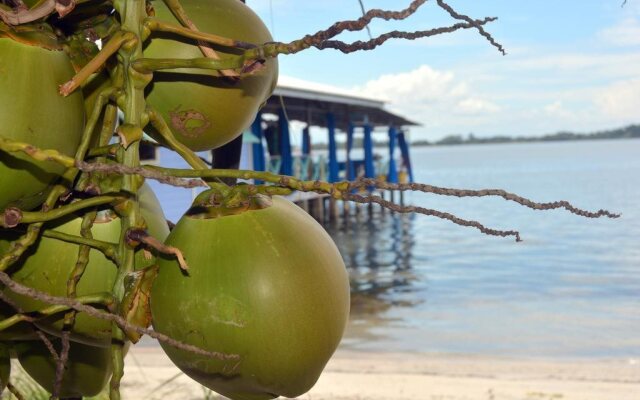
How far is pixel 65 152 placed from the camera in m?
0.79

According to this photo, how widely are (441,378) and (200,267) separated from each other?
31.1 feet

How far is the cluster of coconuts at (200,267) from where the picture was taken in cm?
76

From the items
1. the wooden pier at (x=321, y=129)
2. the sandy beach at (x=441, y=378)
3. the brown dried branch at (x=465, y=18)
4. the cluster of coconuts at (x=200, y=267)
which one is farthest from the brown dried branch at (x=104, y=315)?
the wooden pier at (x=321, y=129)

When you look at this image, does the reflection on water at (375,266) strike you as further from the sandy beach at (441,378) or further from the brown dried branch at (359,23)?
the brown dried branch at (359,23)

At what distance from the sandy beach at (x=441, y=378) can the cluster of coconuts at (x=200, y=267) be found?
20.0 ft

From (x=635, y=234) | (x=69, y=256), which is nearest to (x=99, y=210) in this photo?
(x=69, y=256)

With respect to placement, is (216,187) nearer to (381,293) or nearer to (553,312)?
(553,312)

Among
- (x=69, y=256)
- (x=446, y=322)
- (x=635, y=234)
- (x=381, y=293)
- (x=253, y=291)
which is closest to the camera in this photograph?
(x=253, y=291)

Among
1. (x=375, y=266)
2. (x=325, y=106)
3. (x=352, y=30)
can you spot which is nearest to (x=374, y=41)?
(x=352, y=30)

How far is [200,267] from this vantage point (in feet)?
2.53

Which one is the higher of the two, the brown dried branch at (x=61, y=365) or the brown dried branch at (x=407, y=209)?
the brown dried branch at (x=407, y=209)

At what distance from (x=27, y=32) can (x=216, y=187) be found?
22 centimetres

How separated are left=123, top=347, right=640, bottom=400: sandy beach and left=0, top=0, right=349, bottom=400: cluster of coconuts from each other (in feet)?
20.0

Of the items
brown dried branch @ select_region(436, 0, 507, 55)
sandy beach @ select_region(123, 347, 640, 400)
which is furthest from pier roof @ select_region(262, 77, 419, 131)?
brown dried branch @ select_region(436, 0, 507, 55)
